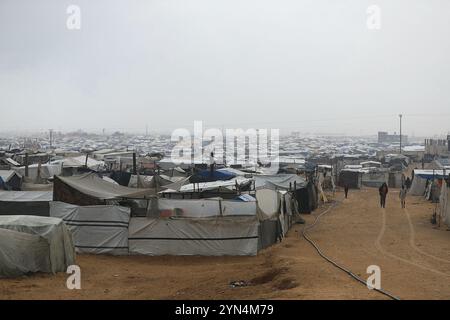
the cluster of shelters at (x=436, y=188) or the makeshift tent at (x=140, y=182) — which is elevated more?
the makeshift tent at (x=140, y=182)

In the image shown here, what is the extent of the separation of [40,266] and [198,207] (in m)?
5.34

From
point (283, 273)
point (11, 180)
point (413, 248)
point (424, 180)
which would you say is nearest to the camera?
point (283, 273)

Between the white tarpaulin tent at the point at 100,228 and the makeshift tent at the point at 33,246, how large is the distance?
2519 mm

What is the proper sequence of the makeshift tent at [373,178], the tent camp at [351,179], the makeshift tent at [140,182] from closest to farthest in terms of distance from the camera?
the makeshift tent at [140,182]
the tent camp at [351,179]
the makeshift tent at [373,178]

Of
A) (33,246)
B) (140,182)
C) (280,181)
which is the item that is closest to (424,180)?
(280,181)

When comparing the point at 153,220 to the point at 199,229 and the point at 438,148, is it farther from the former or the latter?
the point at 438,148

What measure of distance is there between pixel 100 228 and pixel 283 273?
637 centimetres

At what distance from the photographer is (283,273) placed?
1204 centimetres

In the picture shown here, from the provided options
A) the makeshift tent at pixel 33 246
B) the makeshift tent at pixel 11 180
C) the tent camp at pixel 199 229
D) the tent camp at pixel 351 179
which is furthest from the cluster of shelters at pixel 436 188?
the makeshift tent at pixel 11 180

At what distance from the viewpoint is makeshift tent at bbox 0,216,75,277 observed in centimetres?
1192

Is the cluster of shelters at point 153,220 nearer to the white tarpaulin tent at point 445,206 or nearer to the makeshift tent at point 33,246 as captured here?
the makeshift tent at point 33,246

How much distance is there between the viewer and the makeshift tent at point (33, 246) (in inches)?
469
